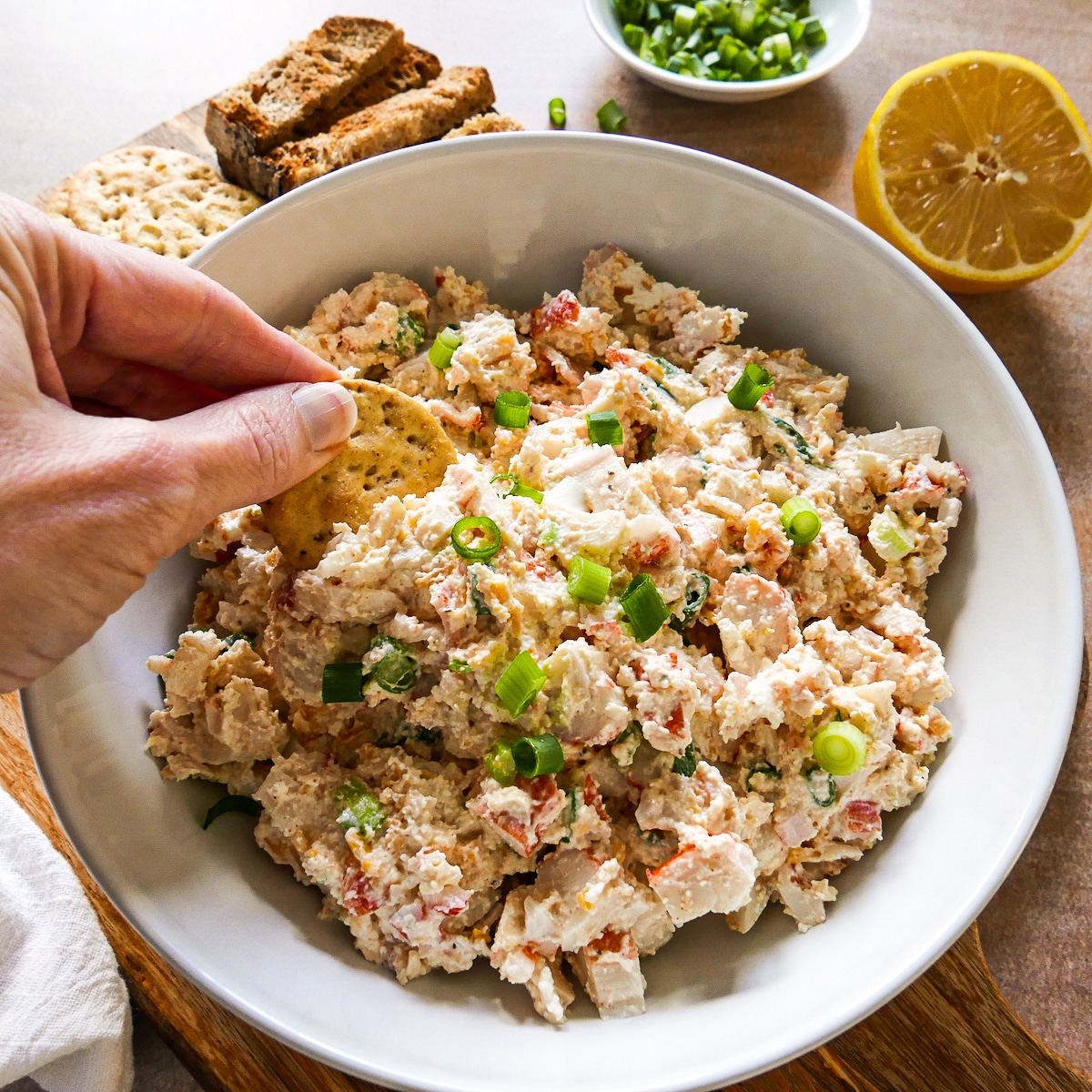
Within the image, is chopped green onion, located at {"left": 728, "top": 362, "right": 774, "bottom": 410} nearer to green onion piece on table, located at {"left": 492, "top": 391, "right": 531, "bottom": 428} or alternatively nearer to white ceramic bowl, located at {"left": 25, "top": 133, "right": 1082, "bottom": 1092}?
white ceramic bowl, located at {"left": 25, "top": 133, "right": 1082, "bottom": 1092}

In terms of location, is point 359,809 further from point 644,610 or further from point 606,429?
point 606,429

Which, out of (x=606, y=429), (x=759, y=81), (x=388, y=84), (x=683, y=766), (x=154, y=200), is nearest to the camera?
(x=683, y=766)

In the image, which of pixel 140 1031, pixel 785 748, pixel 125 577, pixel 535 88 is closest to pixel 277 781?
pixel 125 577

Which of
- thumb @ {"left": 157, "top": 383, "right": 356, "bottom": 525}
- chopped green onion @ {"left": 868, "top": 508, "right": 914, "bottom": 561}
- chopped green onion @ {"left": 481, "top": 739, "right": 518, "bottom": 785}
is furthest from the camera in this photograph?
chopped green onion @ {"left": 868, "top": 508, "right": 914, "bottom": 561}

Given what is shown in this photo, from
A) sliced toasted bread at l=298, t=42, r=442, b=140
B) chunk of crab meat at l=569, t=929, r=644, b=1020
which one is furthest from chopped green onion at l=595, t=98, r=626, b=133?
chunk of crab meat at l=569, t=929, r=644, b=1020

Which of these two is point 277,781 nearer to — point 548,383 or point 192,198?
point 548,383

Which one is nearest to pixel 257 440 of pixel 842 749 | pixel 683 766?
pixel 683 766
